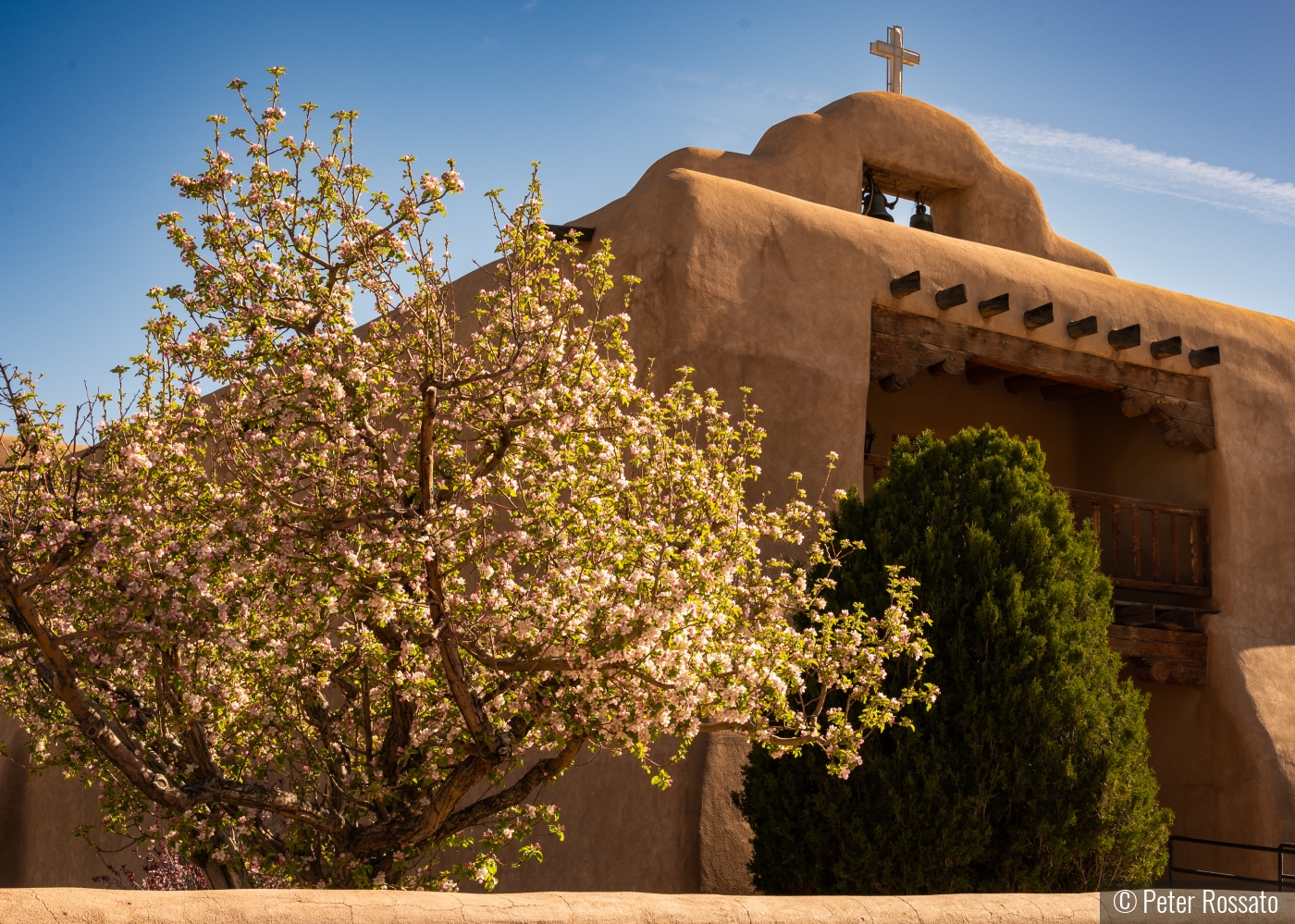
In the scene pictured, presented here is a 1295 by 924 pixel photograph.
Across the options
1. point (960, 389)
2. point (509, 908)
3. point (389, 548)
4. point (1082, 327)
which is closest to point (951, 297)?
point (1082, 327)

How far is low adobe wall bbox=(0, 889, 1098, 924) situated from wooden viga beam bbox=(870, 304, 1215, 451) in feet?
19.3

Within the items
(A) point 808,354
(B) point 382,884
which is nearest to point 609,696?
(B) point 382,884

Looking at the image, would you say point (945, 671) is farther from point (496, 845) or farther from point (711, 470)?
point (496, 845)

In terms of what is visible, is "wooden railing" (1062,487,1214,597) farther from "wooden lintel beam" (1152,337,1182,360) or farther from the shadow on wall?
the shadow on wall

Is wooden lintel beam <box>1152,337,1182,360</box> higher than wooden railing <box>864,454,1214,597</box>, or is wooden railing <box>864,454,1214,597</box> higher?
wooden lintel beam <box>1152,337,1182,360</box>

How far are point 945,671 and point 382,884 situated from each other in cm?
386

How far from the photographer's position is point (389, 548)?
4.95 metres

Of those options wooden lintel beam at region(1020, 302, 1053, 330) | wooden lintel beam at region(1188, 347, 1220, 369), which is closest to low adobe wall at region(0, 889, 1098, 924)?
wooden lintel beam at region(1020, 302, 1053, 330)

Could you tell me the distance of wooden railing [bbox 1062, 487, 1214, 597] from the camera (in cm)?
1128

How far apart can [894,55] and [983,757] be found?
29.4ft

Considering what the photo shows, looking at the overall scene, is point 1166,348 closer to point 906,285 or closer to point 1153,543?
point 1153,543

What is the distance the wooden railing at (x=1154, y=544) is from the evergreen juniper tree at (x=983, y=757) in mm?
2684

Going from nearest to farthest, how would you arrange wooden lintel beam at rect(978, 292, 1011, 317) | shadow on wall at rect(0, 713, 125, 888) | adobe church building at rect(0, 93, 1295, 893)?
adobe church building at rect(0, 93, 1295, 893)
wooden lintel beam at rect(978, 292, 1011, 317)
shadow on wall at rect(0, 713, 125, 888)

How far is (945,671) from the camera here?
788cm
